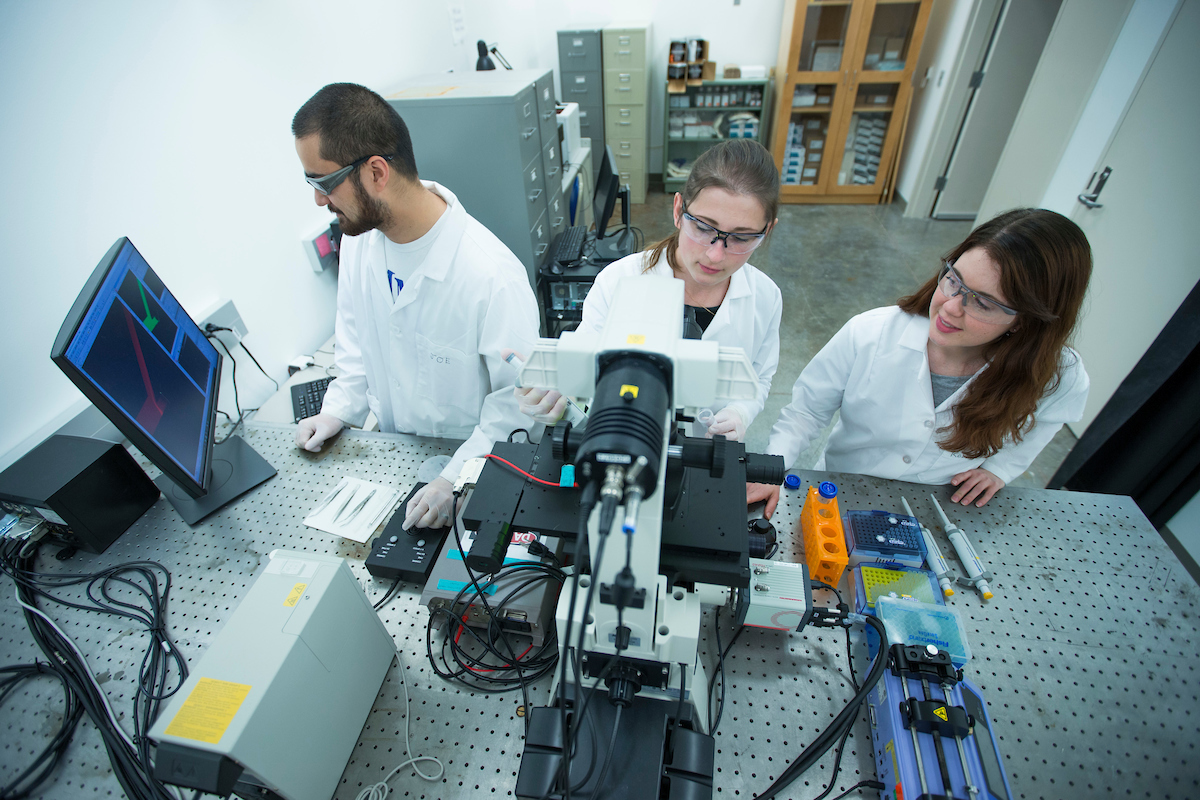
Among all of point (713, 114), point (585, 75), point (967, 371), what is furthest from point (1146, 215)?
point (585, 75)

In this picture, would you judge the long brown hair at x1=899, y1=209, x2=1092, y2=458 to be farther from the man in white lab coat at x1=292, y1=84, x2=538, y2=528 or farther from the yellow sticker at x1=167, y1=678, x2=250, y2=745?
the yellow sticker at x1=167, y1=678, x2=250, y2=745

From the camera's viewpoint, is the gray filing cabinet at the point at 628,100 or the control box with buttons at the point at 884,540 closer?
the control box with buttons at the point at 884,540

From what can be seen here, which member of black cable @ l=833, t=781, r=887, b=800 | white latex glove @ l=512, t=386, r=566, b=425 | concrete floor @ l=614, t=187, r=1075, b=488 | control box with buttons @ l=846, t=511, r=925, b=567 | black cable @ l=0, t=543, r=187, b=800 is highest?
white latex glove @ l=512, t=386, r=566, b=425

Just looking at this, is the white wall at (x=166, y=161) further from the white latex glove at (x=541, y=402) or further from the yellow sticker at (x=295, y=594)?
the white latex glove at (x=541, y=402)

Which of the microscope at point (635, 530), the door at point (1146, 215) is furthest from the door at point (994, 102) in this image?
the microscope at point (635, 530)

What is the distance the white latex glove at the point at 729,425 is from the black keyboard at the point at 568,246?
63.7 inches

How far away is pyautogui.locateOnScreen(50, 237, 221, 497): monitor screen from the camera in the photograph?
0.75m

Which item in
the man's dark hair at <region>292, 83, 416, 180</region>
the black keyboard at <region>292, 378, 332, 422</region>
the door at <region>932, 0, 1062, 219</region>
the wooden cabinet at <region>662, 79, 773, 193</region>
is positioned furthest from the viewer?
the wooden cabinet at <region>662, 79, 773, 193</region>

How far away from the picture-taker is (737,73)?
4.35 metres

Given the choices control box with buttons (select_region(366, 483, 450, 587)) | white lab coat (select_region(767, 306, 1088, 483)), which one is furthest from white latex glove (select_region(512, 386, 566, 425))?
white lab coat (select_region(767, 306, 1088, 483))

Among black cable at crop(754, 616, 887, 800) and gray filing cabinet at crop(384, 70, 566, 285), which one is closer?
black cable at crop(754, 616, 887, 800)

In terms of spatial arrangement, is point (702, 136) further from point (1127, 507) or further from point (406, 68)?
point (1127, 507)

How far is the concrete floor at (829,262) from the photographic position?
120 inches

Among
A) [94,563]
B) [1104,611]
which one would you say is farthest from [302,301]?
[1104,611]
